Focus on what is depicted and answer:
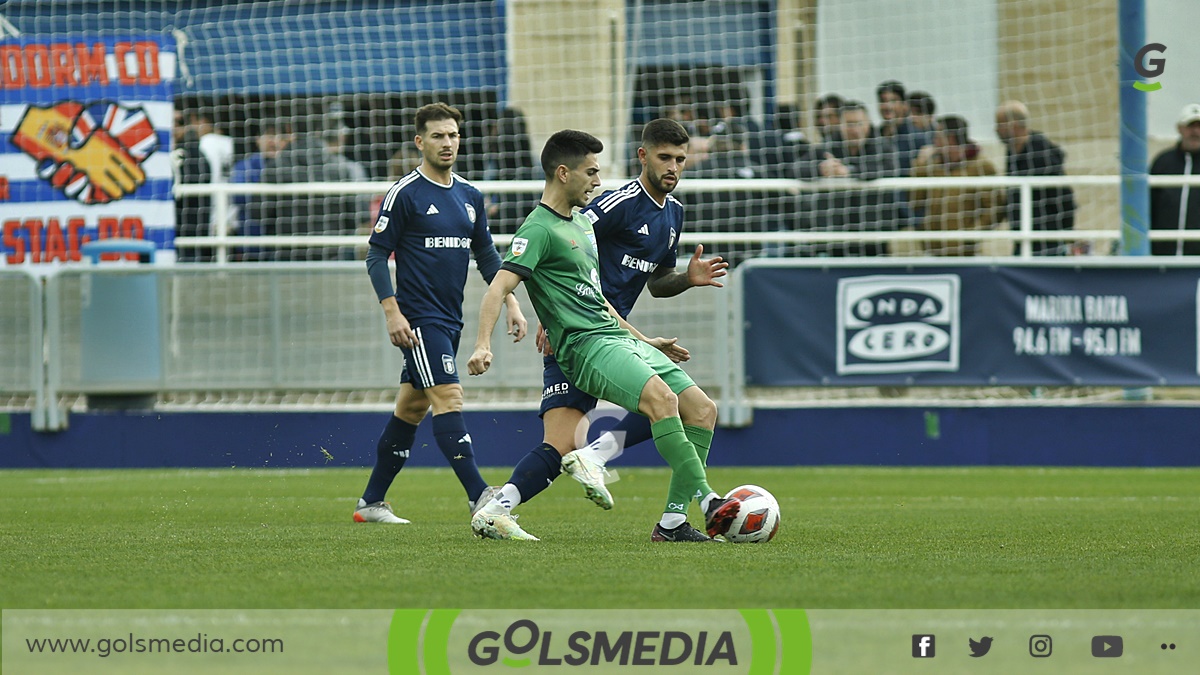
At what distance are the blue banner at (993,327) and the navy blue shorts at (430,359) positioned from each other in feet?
16.6

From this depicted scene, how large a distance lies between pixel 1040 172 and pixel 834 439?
11.7 feet

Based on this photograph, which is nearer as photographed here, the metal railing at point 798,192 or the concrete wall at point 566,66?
the metal railing at point 798,192

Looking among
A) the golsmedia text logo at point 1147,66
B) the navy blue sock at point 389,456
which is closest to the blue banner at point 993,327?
the golsmedia text logo at point 1147,66

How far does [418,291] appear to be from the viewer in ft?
26.3

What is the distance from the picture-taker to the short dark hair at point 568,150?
6945 mm

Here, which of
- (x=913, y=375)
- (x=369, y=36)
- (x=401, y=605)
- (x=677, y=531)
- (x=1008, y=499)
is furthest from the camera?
(x=369, y=36)

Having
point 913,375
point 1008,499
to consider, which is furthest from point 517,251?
point 913,375

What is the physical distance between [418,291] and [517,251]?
4.22 ft

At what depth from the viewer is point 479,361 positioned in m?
6.51

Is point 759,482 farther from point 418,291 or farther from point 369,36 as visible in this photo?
point 369,36

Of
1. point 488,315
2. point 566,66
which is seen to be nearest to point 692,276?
point 488,315
